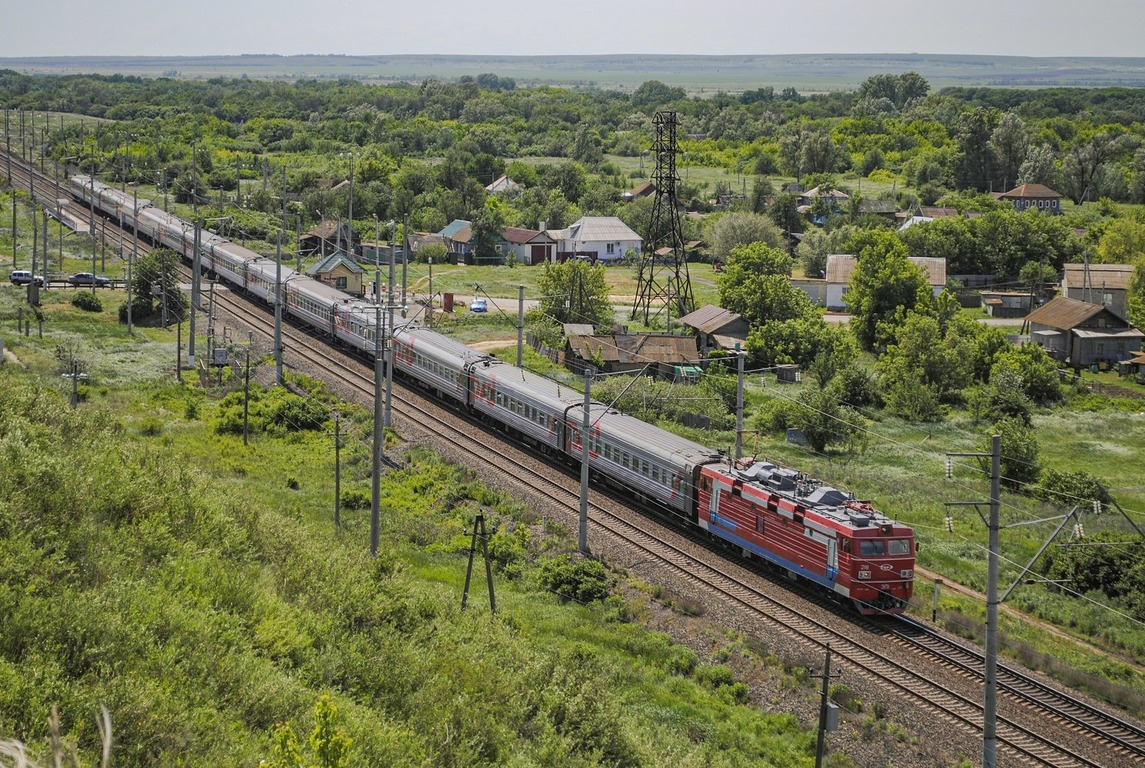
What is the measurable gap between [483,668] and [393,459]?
22213 millimetres

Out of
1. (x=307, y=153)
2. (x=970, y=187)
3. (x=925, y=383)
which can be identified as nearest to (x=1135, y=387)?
(x=925, y=383)

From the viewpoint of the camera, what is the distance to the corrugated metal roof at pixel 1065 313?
7088 centimetres

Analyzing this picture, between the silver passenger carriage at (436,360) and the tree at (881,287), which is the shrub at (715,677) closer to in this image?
the silver passenger carriage at (436,360)

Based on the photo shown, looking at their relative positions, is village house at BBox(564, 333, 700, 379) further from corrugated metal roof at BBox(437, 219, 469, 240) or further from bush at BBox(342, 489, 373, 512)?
corrugated metal roof at BBox(437, 219, 469, 240)

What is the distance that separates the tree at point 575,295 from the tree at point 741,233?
107 feet

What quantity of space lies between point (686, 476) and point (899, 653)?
29.7 feet

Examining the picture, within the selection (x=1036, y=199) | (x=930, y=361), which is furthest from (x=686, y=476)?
(x=1036, y=199)

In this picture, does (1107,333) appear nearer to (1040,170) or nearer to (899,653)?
(899,653)

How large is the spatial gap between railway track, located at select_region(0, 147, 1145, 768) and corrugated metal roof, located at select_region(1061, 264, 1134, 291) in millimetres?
57643

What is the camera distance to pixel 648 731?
70.8ft

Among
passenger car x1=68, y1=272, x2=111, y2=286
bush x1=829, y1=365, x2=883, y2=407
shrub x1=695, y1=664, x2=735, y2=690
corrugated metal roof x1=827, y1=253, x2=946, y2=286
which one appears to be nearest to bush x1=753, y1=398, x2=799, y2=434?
bush x1=829, y1=365, x2=883, y2=407

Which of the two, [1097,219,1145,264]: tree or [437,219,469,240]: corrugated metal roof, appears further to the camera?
[437,219,469,240]: corrugated metal roof

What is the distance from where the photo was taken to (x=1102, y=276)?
83.4 m

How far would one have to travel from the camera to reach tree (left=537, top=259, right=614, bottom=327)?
68.7m
